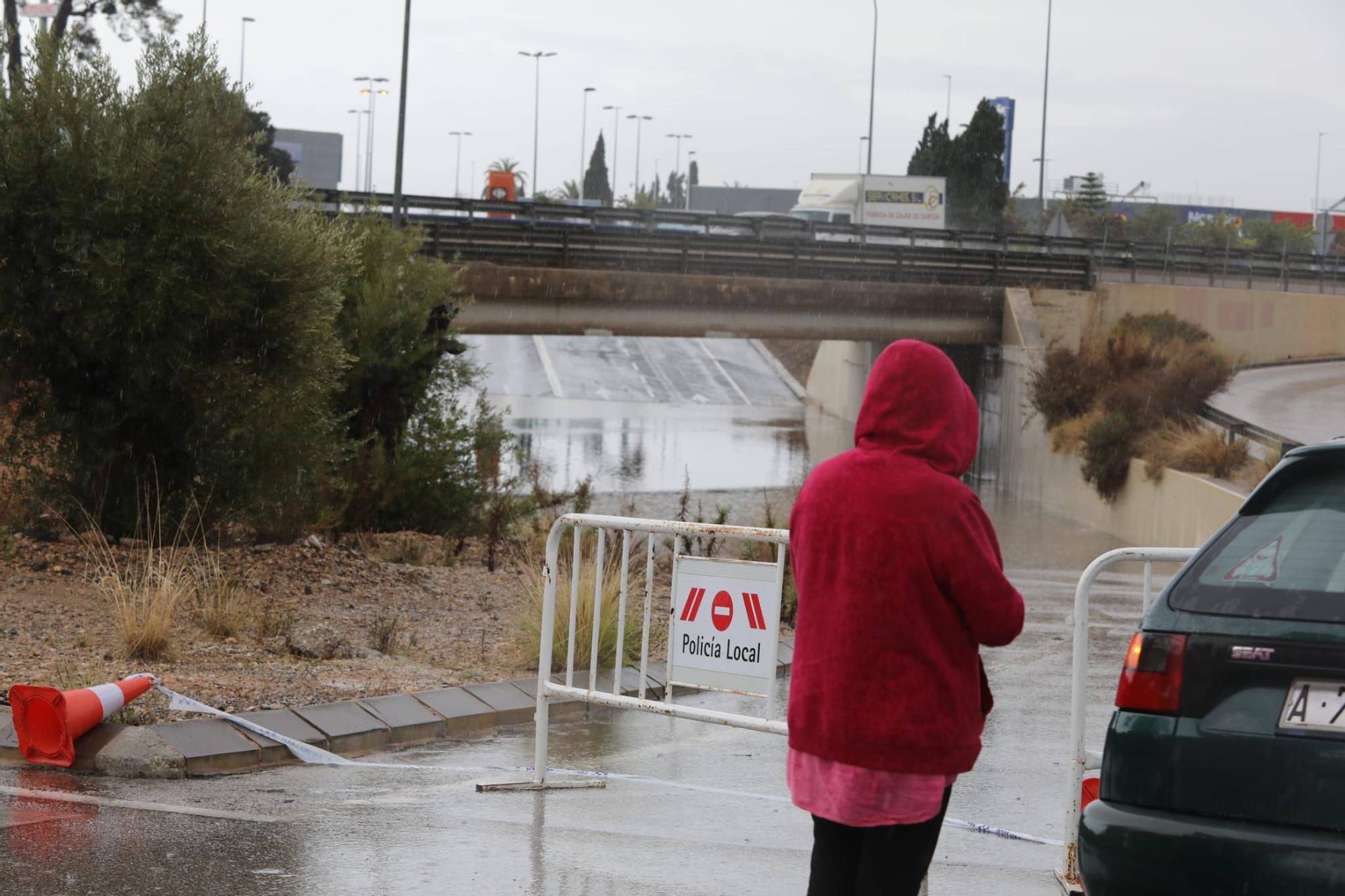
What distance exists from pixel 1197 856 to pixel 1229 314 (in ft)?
141

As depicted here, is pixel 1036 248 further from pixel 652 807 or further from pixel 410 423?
pixel 652 807

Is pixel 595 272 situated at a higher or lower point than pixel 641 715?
higher

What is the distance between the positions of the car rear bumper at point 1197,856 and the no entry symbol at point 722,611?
2.81 meters

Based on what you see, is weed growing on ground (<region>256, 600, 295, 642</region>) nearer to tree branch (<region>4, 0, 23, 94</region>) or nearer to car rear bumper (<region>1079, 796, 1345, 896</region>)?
tree branch (<region>4, 0, 23, 94</region>)

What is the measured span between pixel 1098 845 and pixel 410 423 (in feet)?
47.6

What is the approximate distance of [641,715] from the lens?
Answer: 9.18 metres

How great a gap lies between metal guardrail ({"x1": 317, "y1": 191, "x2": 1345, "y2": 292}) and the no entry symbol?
947 inches

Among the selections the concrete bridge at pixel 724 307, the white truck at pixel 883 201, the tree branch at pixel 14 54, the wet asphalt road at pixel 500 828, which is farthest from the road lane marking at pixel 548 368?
the wet asphalt road at pixel 500 828

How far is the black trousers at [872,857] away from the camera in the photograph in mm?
3691

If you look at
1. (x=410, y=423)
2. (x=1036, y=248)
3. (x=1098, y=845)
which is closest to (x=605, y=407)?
(x=1036, y=248)

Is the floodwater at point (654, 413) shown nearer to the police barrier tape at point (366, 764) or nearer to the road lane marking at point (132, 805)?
the police barrier tape at point (366, 764)

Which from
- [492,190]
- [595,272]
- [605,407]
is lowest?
[605,407]

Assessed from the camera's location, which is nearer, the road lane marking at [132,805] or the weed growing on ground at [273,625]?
the road lane marking at [132,805]

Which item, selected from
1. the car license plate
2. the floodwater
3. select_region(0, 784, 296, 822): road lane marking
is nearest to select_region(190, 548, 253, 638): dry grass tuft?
select_region(0, 784, 296, 822): road lane marking
